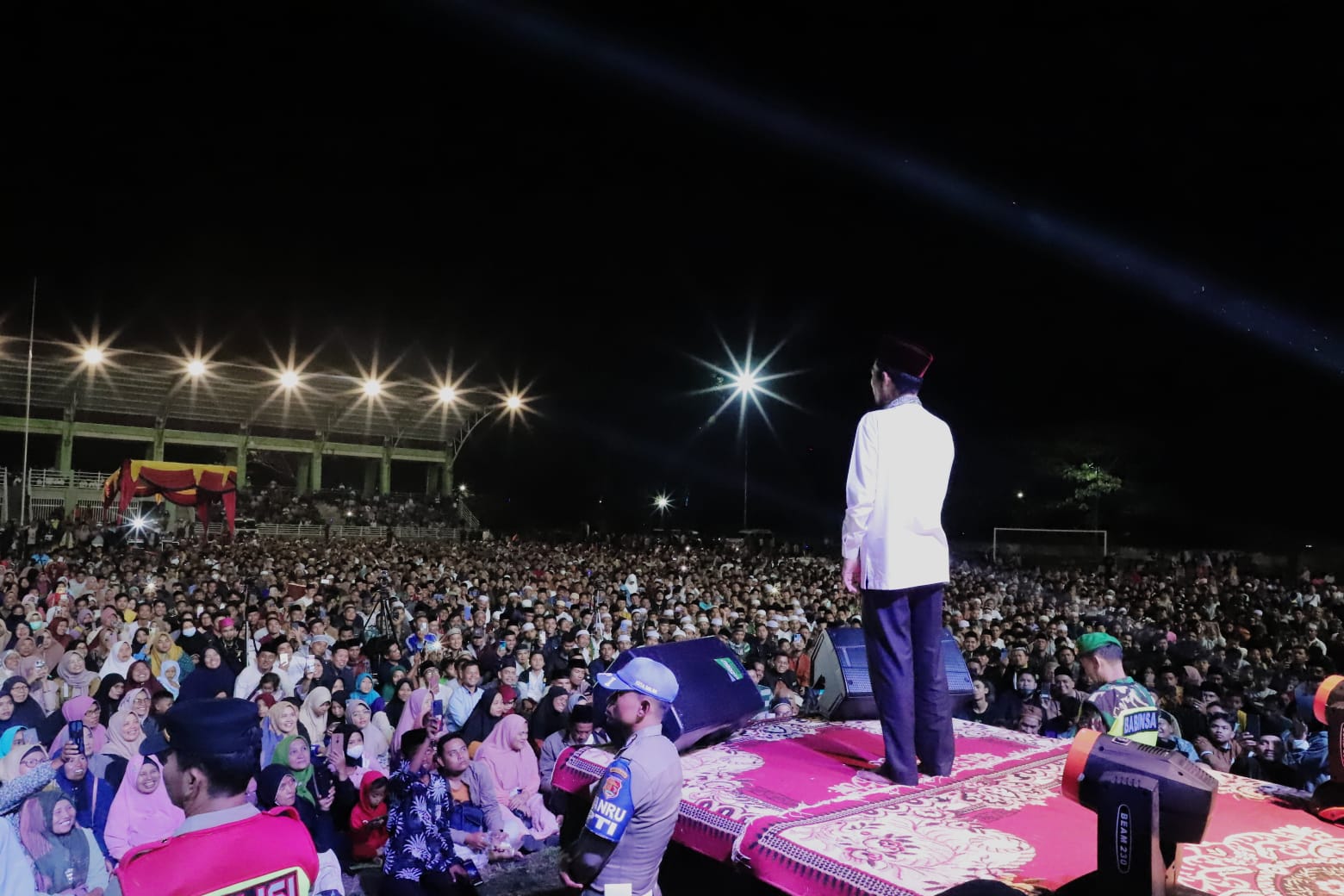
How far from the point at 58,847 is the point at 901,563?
4.39m

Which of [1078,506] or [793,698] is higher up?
[1078,506]

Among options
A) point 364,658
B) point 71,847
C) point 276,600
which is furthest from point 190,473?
point 71,847

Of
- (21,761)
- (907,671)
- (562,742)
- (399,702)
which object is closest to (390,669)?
(399,702)

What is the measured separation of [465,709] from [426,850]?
2.81m

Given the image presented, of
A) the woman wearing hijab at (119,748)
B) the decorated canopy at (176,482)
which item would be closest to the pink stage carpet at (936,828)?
the woman wearing hijab at (119,748)

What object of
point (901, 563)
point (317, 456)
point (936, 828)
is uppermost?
point (317, 456)

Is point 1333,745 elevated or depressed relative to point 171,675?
elevated

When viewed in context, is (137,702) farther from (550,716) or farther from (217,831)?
(217,831)

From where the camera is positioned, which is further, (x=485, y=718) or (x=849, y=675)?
(x=485, y=718)

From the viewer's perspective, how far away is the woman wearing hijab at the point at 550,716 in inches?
270

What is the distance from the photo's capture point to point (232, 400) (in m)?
29.8

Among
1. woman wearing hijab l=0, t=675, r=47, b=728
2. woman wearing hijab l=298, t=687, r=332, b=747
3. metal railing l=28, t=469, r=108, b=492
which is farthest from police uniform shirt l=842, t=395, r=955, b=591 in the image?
metal railing l=28, t=469, r=108, b=492

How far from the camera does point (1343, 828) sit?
9.51 feet

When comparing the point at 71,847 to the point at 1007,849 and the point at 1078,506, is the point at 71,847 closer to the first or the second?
the point at 1007,849
